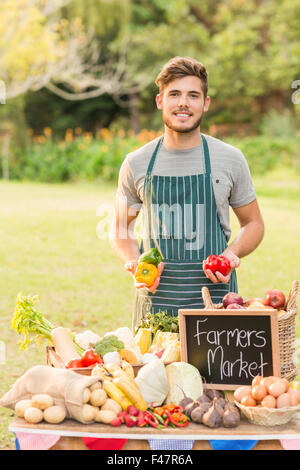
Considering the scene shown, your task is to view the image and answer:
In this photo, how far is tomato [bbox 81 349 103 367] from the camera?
3.07 meters

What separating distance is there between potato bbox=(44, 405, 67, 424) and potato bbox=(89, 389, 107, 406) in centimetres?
12

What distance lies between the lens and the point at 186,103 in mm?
3461

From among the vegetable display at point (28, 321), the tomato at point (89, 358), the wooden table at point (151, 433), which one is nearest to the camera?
the wooden table at point (151, 433)

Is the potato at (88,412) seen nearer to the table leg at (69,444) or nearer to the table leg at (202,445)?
the table leg at (69,444)

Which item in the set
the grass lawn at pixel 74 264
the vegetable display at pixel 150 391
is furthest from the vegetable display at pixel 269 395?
the grass lawn at pixel 74 264

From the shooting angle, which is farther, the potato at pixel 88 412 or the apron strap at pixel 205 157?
the apron strap at pixel 205 157

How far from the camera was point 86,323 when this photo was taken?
8242mm

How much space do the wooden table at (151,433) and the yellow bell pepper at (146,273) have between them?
0.96 metres

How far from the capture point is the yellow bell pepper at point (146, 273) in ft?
11.4

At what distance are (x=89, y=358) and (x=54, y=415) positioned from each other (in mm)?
443

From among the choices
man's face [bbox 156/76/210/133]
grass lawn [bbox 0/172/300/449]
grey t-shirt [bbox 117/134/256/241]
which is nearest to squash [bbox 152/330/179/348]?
grey t-shirt [bbox 117/134/256/241]

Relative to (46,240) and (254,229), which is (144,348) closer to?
(254,229)

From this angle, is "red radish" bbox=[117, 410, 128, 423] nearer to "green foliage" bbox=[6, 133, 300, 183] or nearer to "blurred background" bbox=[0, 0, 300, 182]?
"green foliage" bbox=[6, 133, 300, 183]
